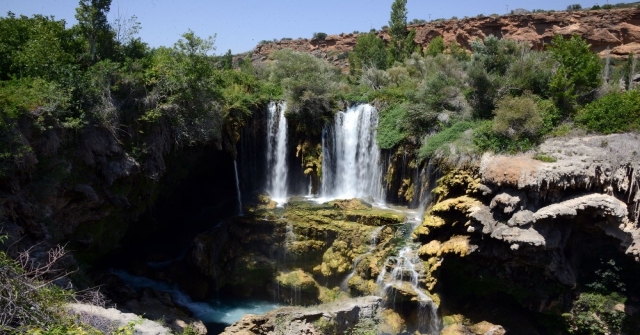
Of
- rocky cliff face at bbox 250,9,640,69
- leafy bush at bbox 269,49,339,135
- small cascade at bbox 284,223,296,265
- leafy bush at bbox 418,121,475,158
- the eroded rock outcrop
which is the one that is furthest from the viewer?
rocky cliff face at bbox 250,9,640,69

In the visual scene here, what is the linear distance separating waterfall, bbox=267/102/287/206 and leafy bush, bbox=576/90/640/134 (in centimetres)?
1233

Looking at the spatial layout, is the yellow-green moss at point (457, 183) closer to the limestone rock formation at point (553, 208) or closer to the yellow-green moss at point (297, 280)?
the limestone rock formation at point (553, 208)

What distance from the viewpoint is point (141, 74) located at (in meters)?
15.4

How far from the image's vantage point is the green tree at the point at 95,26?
15.7 metres

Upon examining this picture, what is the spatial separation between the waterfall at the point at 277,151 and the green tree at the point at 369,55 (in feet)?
53.0

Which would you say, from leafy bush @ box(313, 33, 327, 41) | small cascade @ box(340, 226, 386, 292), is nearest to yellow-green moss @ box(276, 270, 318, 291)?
small cascade @ box(340, 226, 386, 292)

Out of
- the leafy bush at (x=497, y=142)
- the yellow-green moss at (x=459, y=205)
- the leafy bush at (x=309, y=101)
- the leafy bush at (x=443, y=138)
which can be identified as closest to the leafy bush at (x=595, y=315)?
the yellow-green moss at (x=459, y=205)

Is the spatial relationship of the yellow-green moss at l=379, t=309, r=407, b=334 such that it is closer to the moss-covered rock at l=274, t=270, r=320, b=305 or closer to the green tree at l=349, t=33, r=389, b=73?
the moss-covered rock at l=274, t=270, r=320, b=305

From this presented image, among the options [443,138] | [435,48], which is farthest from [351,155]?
[435,48]

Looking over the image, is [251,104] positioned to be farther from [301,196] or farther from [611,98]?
[611,98]

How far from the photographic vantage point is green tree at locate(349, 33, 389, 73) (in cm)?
3606

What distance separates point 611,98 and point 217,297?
15746mm

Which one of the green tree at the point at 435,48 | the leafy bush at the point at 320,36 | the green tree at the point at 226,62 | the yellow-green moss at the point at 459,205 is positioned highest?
the leafy bush at the point at 320,36

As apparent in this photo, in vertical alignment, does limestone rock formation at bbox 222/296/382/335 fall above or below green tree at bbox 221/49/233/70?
below
